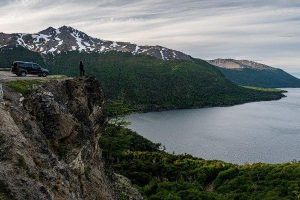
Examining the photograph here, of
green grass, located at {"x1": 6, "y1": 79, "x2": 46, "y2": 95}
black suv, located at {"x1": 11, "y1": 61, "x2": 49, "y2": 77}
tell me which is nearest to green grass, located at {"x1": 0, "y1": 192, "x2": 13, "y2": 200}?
green grass, located at {"x1": 6, "y1": 79, "x2": 46, "y2": 95}

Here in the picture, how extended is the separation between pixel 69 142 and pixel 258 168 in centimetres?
8479

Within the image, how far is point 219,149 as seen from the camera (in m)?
172

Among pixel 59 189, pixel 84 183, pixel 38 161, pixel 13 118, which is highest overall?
pixel 13 118

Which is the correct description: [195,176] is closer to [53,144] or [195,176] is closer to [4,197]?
[53,144]

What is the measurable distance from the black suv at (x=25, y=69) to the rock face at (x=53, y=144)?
965cm

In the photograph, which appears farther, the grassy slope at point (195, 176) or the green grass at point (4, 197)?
the grassy slope at point (195, 176)

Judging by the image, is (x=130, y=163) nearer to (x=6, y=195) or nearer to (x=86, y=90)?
(x=86, y=90)

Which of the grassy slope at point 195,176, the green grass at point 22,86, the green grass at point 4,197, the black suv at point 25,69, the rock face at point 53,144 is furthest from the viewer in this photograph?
the grassy slope at point 195,176

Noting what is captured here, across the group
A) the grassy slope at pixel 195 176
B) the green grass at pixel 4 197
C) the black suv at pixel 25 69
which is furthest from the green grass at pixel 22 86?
the grassy slope at pixel 195 176

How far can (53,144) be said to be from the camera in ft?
92.0

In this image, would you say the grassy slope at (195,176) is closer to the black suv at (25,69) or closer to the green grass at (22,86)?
the black suv at (25,69)

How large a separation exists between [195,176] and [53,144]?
8469 centimetres

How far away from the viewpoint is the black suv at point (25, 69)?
153 feet

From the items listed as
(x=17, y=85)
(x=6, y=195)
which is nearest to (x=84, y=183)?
(x=17, y=85)
